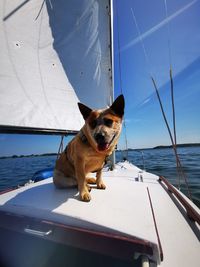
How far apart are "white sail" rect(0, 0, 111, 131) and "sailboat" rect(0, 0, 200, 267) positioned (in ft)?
0.05

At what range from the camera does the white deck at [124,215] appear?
927mm

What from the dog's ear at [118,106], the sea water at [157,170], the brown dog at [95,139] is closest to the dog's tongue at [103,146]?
the brown dog at [95,139]

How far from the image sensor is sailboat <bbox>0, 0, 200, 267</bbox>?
37.6 inches

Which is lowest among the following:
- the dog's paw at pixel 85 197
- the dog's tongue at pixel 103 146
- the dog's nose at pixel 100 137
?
the dog's paw at pixel 85 197

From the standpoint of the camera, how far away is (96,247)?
2.97ft

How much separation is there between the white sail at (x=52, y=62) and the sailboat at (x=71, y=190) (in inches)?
0.6

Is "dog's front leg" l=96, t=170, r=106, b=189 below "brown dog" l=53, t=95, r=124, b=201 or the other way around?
below

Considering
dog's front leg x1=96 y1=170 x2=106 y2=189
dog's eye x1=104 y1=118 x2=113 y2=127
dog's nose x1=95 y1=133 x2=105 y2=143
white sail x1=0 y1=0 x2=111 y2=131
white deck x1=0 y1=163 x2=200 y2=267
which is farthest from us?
white sail x1=0 y1=0 x2=111 y2=131

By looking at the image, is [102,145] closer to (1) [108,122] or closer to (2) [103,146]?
(2) [103,146]

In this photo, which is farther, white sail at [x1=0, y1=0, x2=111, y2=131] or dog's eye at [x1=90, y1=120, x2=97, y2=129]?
white sail at [x1=0, y1=0, x2=111, y2=131]

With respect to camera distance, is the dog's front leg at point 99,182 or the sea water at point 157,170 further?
the sea water at point 157,170

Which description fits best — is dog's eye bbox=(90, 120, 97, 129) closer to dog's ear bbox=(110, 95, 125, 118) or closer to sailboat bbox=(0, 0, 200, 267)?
dog's ear bbox=(110, 95, 125, 118)

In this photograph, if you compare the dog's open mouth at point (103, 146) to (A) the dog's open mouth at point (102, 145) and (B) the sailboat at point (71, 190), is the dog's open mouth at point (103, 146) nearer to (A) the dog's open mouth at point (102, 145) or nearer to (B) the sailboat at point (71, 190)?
(A) the dog's open mouth at point (102, 145)

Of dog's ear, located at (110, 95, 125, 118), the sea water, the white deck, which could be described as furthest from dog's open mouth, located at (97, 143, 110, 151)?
the sea water
